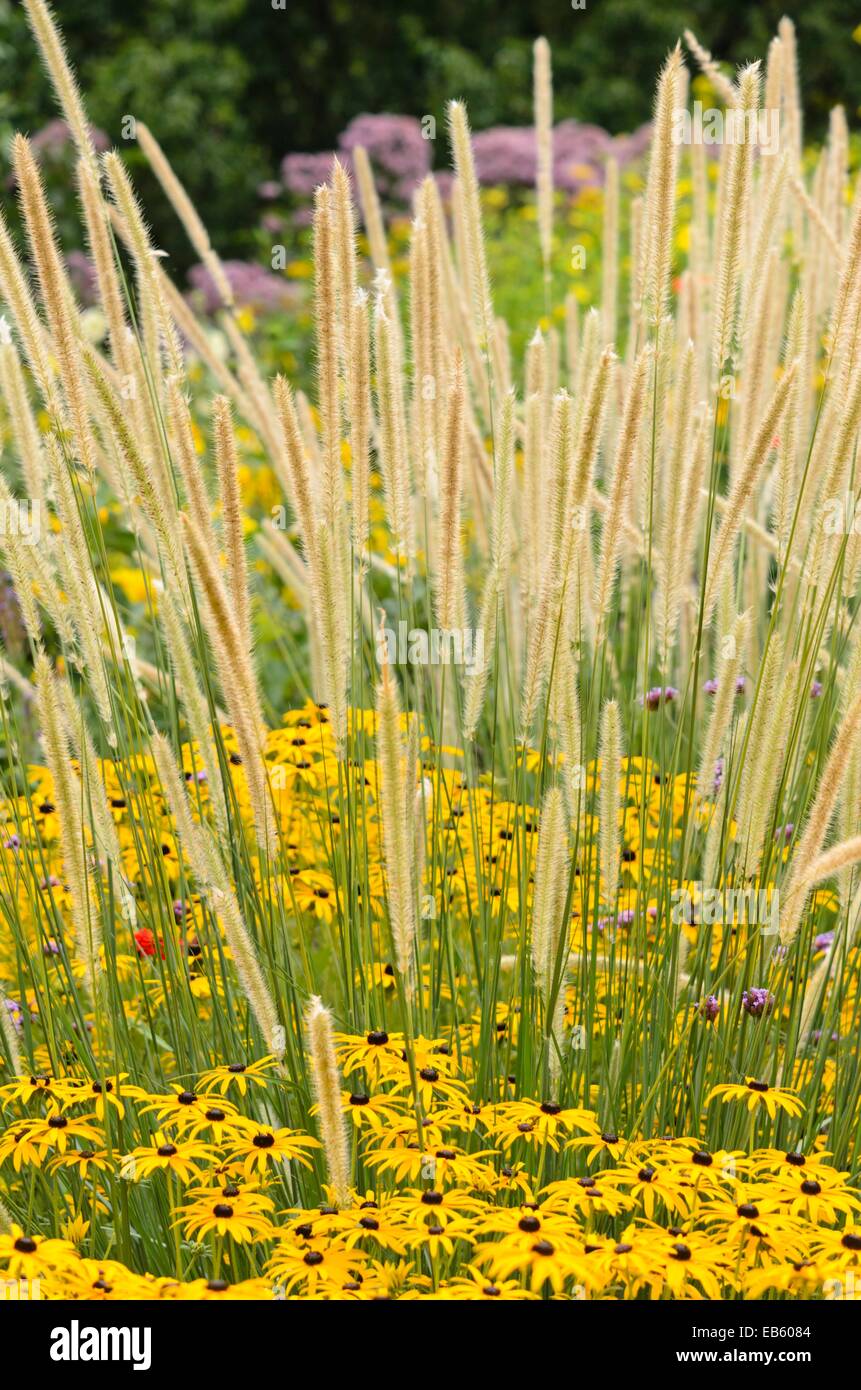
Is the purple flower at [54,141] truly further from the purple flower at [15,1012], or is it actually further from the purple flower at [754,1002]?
the purple flower at [754,1002]

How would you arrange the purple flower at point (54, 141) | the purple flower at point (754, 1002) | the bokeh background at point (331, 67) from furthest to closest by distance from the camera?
1. the bokeh background at point (331, 67)
2. the purple flower at point (54, 141)
3. the purple flower at point (754, 1002)

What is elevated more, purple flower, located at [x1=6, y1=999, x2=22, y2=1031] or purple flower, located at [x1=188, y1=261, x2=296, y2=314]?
purple flower, located at [x1=188, y1=261, x2=296, y2=314]

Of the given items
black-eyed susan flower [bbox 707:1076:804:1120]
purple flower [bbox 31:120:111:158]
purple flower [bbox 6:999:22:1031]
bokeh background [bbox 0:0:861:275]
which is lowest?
purple flower [bbox 6:999:22:1031]

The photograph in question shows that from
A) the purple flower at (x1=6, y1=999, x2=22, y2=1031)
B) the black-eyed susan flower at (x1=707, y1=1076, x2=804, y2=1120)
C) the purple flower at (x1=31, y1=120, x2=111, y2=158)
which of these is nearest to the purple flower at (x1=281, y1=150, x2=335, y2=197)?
the purple flower at (x1=31, y1=120, x2=111, y2=158)

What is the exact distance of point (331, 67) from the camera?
1964 centimetres

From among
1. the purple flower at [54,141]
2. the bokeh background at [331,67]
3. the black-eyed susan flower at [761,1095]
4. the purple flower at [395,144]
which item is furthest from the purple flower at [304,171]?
the black-eyed susan flower at [761,1095]

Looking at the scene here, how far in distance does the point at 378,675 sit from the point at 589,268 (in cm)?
757

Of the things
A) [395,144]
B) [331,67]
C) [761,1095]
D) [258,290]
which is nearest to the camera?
[761,1095]

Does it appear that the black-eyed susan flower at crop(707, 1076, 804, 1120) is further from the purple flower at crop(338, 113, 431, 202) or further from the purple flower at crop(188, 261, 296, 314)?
the purple flower at crop(338, 113, 431, 202)

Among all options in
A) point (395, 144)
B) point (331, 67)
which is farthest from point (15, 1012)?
point (331, 67)

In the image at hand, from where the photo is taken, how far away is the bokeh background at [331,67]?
16.4 m

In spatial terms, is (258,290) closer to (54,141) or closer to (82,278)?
(82,278)

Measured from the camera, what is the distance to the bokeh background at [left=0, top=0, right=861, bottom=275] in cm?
1638

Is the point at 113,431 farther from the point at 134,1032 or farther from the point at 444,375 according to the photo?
the point at 134,1032
